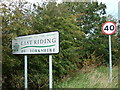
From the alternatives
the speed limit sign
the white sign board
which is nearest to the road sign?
the white sign board

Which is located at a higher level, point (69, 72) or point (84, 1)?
point (84, 1)

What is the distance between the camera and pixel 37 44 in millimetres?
4379

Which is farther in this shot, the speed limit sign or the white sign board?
the speed limit sign

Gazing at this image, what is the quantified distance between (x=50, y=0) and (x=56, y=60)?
270 centimetres

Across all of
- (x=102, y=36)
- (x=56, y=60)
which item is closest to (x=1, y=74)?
(x=56, y=60)

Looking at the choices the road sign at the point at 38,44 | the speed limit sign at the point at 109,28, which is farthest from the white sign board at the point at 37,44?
the speed limit sign at the point at 109,28

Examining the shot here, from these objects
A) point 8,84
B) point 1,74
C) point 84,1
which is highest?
point 84,1

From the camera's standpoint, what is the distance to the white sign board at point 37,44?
4023 millimetres

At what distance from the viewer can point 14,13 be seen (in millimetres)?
5453

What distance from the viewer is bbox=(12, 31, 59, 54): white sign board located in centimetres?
402

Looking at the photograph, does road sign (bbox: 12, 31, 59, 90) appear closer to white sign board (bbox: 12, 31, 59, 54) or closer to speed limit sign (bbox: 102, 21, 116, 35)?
white sign board (bbox: 12, 31, 59, 54)

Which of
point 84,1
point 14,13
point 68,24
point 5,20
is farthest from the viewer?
point 84,1

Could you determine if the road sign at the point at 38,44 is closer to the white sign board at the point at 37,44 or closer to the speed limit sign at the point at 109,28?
the white sign board at the point at 37,44

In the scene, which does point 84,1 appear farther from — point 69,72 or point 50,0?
point 69,72
